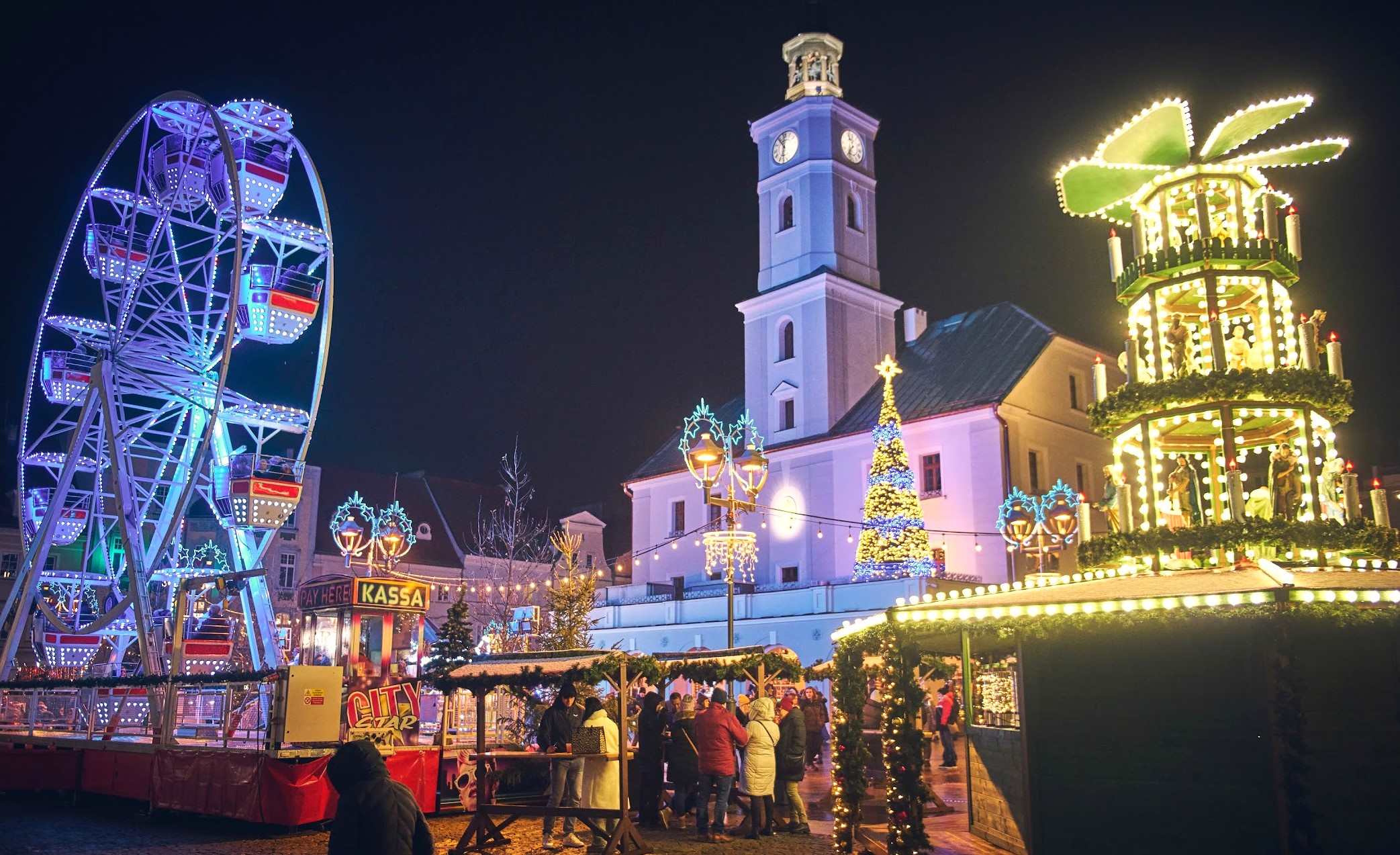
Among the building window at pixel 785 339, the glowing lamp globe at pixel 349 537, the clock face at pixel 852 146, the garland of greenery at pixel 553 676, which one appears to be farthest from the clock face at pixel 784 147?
the garland of greenery at pixel 553 676

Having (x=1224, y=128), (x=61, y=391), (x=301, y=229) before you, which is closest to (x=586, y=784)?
(x=1224, y=128)

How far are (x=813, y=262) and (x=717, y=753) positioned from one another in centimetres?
3127

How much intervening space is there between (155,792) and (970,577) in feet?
78.5

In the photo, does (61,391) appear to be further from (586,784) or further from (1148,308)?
(1148,308)

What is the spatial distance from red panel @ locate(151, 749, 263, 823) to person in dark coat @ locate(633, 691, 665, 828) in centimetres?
Answer: 496

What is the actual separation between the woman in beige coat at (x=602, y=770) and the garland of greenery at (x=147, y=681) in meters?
5.06

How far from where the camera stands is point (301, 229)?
28.3 meters

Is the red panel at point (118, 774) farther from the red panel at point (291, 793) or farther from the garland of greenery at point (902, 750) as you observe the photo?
the garland of greenery at point (902, 750)

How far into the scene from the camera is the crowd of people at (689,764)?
1262 cm

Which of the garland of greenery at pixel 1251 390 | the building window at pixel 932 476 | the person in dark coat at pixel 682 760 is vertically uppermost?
the building window at pixel 932 476

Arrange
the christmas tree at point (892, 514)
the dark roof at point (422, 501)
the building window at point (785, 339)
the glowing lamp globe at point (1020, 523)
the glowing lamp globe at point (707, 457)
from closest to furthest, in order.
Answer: the glowing lamp globe at point (707, 457) → the glowing lamp globe at point (1020, 523) → the christmas tree at point (892, 514) → the building window at point (785, 339) → the dark roof at point (422, 501)

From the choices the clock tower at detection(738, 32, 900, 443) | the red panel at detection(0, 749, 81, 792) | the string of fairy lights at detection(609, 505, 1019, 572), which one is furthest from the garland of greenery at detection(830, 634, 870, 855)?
the clock tower at detection(738, 32, 900, 443)

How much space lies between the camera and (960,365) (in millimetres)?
40188

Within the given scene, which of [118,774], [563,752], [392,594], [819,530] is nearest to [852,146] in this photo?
[819,530]
